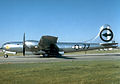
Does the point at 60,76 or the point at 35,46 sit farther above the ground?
the point at 35,46

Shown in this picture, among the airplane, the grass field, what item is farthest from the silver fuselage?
the grass field

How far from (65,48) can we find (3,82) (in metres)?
25.8

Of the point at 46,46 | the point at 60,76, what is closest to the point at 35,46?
the point at 46,46

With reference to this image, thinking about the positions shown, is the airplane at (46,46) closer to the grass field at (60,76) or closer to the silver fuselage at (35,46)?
the silver fuselage at (35,46)

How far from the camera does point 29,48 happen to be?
101 feet

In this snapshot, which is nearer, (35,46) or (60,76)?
(60,76)

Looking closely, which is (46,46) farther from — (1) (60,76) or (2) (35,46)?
(1) (60,76)

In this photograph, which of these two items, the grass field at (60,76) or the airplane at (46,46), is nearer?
the grass field at (60,76)

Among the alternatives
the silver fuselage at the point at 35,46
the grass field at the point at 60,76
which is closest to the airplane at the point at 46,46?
the silver fuselage at the point at 35,46

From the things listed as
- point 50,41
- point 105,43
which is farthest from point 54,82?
point 105,43

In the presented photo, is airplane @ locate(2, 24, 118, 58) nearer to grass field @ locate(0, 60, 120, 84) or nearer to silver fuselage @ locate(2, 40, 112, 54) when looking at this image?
silver fuselage @ locate(2, 40, 112, 54)

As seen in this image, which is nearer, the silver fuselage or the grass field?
the grass field

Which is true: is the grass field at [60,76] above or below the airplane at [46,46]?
below

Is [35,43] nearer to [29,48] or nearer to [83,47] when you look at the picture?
[29,48]
